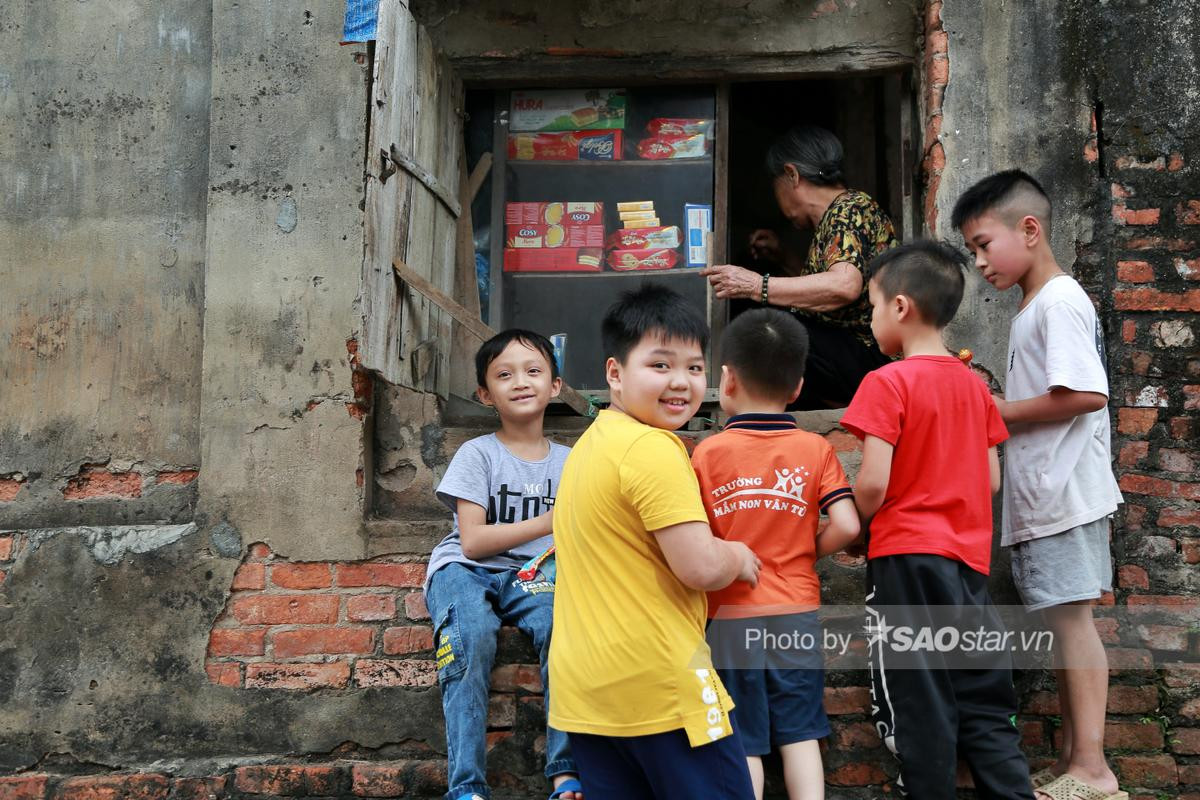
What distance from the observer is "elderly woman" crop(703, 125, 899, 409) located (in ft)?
12.3

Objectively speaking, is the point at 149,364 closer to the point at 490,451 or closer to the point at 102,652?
the point at 102,652

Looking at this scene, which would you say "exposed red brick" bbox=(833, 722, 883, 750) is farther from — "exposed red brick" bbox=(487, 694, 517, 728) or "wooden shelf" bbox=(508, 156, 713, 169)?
"wooden shelf" bbox=(508, 156, 713, 169)

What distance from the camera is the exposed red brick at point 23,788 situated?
A: 3479 millimetres

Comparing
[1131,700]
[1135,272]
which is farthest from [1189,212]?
[1131,700]

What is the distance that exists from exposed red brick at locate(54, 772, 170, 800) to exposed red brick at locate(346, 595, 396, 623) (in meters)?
0.76

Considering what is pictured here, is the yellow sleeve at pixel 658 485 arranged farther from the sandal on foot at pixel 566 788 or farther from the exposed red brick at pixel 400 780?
the exposed red brick at pixel 400 780

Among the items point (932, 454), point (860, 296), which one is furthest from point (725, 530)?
point (860, 296)

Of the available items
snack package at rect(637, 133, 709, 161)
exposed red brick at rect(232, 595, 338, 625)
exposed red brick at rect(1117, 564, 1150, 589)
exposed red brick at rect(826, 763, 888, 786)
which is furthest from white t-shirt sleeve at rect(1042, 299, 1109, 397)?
exposed red brick at rect(232, 595, 338, 625)

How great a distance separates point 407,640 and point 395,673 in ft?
0.40

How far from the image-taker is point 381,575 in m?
3.71

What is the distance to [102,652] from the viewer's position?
3.66m

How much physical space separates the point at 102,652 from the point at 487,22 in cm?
270

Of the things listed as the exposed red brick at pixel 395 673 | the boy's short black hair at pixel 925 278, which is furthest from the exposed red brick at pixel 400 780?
the boy's short black hair at pixel 925 278

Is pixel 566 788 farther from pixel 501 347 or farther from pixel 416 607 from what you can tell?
pixel 501 347
